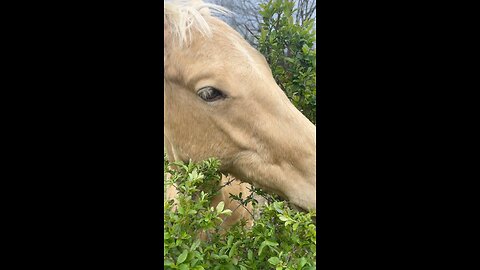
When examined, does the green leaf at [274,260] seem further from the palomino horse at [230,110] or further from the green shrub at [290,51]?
the green shrub at [290,51]

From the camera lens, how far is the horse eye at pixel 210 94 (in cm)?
105

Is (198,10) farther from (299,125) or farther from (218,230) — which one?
(218,230)

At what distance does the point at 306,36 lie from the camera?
1119 millimetres

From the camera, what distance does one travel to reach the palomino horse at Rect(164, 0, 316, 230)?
1.04 meters

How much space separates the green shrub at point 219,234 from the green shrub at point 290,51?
27 cm

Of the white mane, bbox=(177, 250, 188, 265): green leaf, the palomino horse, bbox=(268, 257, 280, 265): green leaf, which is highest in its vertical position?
the white mane

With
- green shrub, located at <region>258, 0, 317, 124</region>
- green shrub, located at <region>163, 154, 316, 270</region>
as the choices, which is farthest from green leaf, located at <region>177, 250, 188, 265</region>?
green shrub, located at <region>258, 0, 317, 124</region>

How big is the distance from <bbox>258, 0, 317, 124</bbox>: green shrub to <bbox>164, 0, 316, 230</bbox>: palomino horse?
0.07 meters

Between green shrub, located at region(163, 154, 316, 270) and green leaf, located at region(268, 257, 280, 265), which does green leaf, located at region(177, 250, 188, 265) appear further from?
green leaf, located at region(268, 257, 280, 265)

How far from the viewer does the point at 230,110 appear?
41.4 inches

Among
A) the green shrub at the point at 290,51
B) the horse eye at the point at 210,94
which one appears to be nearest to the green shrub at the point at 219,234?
the horse eye at the point at 210,94

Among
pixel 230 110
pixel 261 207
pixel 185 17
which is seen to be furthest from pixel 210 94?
pixel 261 207

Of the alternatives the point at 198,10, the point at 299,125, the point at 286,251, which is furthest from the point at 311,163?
the point at 198,10

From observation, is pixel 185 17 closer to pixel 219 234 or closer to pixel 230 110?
pixel 230 110
